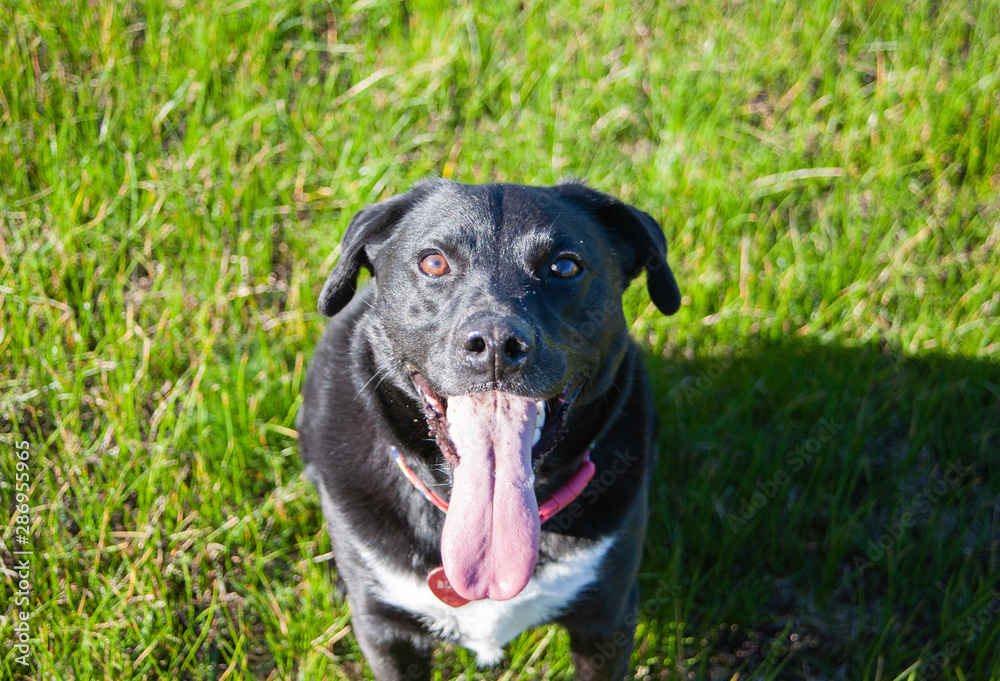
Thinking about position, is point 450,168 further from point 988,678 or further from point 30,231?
point 988,678

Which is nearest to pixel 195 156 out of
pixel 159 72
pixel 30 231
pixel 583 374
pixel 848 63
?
pixel 159 72

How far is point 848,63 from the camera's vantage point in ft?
13.1

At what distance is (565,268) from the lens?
206 centimetres

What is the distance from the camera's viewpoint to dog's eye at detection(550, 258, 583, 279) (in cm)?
204

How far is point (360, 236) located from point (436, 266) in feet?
1.03

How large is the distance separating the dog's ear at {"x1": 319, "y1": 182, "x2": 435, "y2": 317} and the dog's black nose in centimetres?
61

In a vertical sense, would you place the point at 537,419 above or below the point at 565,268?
below

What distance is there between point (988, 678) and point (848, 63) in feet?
9.84

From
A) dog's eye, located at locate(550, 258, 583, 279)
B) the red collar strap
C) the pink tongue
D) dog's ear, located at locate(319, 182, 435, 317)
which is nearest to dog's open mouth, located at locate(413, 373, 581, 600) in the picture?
the pink tongue

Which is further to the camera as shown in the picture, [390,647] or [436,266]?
[390,647]

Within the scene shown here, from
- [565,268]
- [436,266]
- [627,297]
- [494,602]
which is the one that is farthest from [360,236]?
[627,297]

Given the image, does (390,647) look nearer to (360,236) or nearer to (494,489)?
(494,489)

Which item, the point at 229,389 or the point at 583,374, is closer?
the point at 583,374

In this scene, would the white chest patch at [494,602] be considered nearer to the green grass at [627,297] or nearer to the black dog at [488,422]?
the black dog at [488,422]
